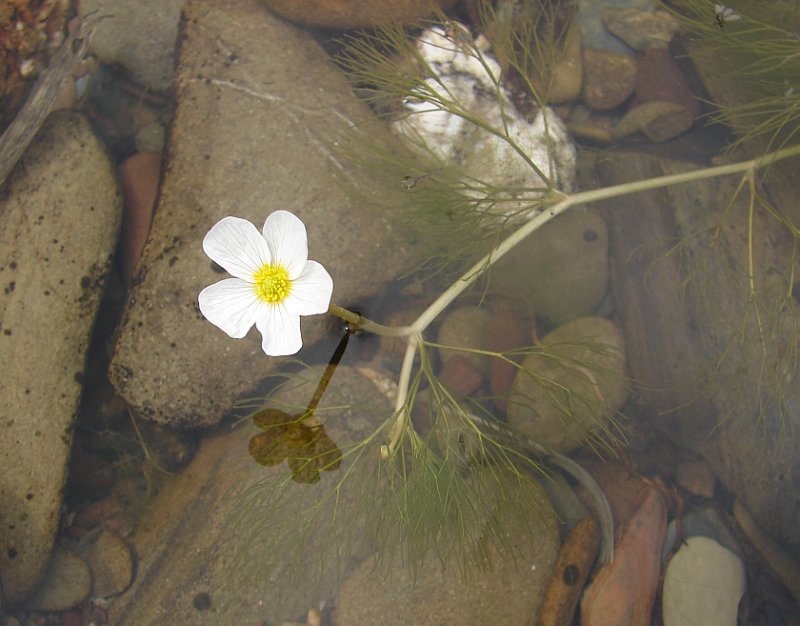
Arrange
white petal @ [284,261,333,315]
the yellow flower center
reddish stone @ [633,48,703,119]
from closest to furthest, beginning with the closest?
white petal @ [284,261,333,315] < the yellow flower center < reddish stone @ [633,48,703,119]

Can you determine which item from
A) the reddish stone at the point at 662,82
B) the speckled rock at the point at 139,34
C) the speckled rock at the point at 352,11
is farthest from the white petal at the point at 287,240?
the reddish stone at the point at 662,82

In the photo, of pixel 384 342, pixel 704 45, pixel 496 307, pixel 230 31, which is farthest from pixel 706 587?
pixel 230 31

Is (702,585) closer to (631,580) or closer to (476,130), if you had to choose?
(631,580)

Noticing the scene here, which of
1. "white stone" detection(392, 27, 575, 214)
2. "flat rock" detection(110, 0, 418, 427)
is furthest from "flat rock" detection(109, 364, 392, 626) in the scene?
"white stone" detection(392, 27, 575, 214)

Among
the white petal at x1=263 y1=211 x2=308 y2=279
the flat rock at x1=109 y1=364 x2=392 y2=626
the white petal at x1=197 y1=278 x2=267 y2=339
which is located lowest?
the flat rock at x1=109 y1=364 x2=392 y2=626

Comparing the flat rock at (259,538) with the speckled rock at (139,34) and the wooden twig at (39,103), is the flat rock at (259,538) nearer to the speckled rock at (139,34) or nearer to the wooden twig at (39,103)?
the wooden twig at (39,103)

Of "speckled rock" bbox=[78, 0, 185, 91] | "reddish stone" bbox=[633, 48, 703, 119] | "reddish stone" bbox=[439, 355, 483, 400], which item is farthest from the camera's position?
"reddish stone" bbox=[633, 48, 703, 119]

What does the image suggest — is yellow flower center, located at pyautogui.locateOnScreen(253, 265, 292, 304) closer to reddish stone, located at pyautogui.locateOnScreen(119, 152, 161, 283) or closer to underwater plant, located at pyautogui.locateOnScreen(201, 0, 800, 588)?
underwater plant, located at pyautogui.locateOnScreen(201, 0, 800, 588)

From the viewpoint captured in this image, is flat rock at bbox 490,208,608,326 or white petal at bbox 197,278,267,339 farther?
flat rock at bbox 490,208,608,326
